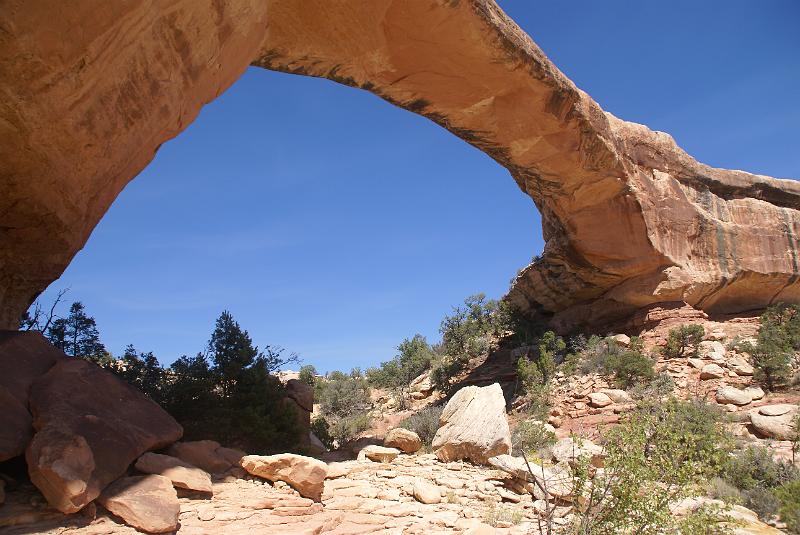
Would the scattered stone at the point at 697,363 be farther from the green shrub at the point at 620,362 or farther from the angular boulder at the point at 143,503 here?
the angular boulder at the point at 143,503

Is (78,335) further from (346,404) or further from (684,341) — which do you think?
(684,341)

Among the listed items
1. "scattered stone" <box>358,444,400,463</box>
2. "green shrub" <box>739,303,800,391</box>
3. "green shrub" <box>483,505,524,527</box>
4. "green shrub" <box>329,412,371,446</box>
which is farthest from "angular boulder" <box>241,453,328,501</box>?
"green shrub" <box>739,303,800,391</box>

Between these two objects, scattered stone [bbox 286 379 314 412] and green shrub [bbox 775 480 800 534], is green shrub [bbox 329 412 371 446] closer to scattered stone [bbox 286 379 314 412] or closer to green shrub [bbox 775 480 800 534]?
scattered stone [bbox 286 379 314 412]

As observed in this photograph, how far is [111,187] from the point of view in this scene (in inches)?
243

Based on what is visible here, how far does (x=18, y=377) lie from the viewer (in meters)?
4.84

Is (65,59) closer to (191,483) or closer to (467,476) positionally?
(191,483)

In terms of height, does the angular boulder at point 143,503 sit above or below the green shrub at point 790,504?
above

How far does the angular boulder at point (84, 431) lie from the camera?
13.0 ft

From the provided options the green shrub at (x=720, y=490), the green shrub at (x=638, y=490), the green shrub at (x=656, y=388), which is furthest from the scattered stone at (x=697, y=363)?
the green shrub at (x=638, y=490)

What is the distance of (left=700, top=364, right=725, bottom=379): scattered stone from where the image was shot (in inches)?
460

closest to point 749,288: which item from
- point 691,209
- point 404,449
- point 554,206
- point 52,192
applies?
point 691,209

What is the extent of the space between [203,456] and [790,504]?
6.67 metres

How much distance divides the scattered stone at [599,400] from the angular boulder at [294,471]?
7737 mm

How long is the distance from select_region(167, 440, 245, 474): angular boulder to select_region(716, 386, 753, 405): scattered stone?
9887 millimetres
